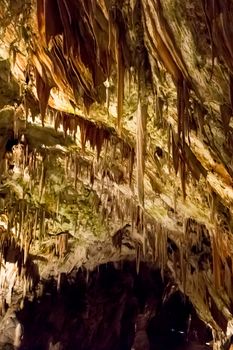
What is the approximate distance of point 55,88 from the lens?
5.27 metres

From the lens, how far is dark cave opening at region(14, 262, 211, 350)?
10617 mm

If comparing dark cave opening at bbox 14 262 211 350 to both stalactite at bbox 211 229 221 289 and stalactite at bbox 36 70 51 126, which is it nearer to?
stalactite at bbox 211 229 221 289

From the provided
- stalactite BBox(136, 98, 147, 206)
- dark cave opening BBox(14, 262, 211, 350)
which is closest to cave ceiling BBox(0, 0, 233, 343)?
stalactite BBox(136, 98, 147, 206)

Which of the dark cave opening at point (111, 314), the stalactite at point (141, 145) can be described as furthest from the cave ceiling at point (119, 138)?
the dark cave opening at point (111, 314)

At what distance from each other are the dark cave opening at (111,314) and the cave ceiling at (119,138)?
2.28 ft

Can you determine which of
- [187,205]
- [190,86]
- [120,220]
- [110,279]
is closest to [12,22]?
[190,86]

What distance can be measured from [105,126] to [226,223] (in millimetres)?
1922

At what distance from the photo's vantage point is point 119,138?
6.39 metres

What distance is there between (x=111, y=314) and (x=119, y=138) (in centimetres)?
624

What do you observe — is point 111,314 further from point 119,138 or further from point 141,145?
point 141,145

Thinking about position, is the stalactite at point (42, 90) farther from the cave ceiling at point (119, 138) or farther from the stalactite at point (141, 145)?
the stalactite at point (141, 145)

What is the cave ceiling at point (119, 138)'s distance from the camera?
12.9 feet

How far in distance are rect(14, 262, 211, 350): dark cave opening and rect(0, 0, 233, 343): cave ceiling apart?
0.70m

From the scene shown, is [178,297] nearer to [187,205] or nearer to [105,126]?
[187,205]
